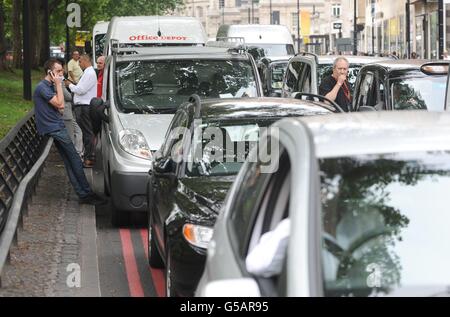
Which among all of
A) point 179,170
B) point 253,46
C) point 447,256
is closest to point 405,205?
point 447,256

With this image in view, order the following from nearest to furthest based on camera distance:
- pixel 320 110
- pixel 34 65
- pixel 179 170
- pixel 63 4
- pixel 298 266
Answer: pixel 298 266
pixel 179 170
pixel 320 110
pixel 34 65
pixel 63 4

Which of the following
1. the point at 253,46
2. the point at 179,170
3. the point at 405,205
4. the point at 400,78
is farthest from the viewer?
the point at 253,46

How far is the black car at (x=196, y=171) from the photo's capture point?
8250 mm

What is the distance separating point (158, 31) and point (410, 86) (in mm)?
10110

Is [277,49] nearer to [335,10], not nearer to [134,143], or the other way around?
[134,143]

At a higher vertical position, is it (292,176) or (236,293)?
(292,176)

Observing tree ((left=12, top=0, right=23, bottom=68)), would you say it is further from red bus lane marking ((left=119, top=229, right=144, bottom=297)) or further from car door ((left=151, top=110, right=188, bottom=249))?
car door ((left=151, top=110, right=188, bottom=249))

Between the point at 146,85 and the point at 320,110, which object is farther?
the point at 146,85

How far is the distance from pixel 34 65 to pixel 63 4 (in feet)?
40.3

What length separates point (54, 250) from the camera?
10.9 metres

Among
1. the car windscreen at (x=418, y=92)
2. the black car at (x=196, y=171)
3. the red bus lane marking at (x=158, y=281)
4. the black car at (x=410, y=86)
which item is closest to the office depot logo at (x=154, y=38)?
the black car at (x=410, y=86)

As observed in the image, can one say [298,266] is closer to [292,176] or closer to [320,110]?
[292,176]

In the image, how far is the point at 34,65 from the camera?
55.8m

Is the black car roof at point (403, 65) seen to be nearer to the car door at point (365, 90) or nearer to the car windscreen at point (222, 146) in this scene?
the car door at point (365, 90)
